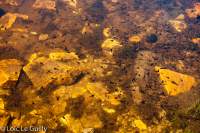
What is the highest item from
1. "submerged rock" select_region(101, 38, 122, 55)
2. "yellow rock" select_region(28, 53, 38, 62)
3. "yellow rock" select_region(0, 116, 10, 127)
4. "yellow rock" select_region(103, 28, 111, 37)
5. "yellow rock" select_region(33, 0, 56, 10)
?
"yellow rock" select_region(33, 0, 56, 10)

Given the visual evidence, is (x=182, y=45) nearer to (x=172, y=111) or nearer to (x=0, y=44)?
(x=172, y=111)

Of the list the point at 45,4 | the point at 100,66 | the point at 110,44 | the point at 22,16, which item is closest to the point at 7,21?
the point at 22,16

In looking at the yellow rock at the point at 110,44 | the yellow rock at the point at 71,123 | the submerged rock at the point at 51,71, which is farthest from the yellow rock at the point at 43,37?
the yellow rock at the point at 71,123

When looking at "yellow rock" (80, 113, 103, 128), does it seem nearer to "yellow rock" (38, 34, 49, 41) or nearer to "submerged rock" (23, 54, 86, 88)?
"submerged rock" (23, 54, 86, 88)

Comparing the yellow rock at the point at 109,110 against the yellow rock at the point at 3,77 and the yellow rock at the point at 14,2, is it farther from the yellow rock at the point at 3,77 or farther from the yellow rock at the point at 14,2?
the yellow rock at the point at 14,2

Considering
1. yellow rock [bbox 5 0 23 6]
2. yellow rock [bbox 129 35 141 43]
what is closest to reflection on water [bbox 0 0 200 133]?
yellow rock [bbox 129 35 141 43]

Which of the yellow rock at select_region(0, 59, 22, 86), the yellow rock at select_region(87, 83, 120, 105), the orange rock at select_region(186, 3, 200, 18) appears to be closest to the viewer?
Answer: the yellow rock at select_region(87, 83, 120, 105)
